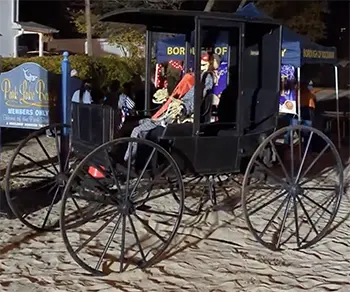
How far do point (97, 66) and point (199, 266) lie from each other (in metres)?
11.4

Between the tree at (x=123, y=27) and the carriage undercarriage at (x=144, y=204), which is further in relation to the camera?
the tree at (x=123, y=27)

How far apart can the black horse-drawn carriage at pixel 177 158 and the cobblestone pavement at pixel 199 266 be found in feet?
0.46

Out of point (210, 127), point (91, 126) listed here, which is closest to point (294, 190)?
point (210, 127)

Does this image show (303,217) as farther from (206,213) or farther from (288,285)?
(288,285)

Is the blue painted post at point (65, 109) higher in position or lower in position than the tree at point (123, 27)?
lower

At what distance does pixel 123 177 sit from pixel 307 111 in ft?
23.5

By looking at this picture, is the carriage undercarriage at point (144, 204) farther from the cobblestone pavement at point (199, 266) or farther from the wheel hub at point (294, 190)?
the cobblestone pavement at point (199, 266)

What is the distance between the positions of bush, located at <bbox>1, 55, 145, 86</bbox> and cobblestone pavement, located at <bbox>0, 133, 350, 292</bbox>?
27.6ft

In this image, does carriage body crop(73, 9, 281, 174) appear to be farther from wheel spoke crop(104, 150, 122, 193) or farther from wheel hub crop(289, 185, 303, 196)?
wheel hub crop(289, 185, 303, 196)

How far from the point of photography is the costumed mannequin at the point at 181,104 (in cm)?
588

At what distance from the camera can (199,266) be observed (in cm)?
527

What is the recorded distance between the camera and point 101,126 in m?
5.32

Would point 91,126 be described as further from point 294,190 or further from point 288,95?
point 288,95

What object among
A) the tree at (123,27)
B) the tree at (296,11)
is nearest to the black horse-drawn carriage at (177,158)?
the tree at (123,27)
